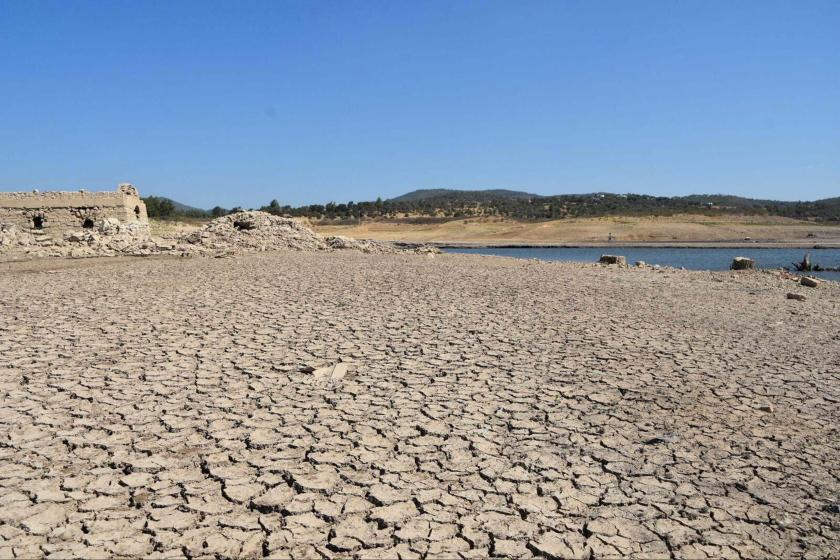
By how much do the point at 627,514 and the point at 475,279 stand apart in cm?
977

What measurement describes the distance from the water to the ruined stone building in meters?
20.6

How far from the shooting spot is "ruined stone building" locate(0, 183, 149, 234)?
778 inches

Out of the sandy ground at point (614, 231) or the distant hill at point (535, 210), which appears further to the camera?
the distant hill at point (535, 210)

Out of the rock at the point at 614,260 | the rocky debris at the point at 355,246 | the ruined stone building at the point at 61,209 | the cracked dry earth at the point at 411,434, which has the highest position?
the ruined stone building at the point at 61,209

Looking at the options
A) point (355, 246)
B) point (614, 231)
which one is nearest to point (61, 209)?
point (355, 246)

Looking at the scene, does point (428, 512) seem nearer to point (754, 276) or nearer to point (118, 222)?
point (754, 276)

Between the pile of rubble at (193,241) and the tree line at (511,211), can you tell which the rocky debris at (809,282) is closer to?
the pile of rubble at (193,241)

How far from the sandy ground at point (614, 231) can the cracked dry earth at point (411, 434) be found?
41915mm

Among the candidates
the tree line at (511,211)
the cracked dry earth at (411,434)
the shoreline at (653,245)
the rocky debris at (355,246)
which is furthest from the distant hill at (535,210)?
the cracked dry earth at (411,434)

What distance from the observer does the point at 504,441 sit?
12.8 ft

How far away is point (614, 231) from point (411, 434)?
52715mm

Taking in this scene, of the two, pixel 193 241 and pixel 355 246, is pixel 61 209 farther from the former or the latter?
pixel 355 246

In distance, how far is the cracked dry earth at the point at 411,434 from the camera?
2857 mm

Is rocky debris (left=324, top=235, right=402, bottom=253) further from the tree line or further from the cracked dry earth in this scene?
the tree line
